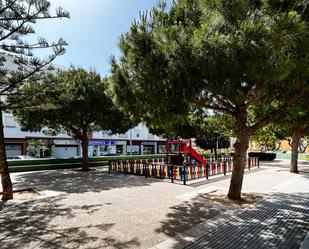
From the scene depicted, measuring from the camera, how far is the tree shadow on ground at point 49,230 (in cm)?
521

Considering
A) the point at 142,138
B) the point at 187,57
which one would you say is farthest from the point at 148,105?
the point at 142,138

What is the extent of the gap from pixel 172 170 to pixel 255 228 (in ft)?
24.4

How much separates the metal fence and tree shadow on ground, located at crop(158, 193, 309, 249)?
5215 mm

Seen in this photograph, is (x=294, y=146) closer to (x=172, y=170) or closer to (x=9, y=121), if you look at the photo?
(x=172, y=170)

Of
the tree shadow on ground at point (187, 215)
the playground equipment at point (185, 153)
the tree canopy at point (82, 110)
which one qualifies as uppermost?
the tree canopy at point (82, 110)

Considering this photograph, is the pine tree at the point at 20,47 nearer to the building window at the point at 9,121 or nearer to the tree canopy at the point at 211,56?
the tree canopy at the point at 211,56

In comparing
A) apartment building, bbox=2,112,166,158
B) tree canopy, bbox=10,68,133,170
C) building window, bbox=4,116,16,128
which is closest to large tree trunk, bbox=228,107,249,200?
tree canopy, bbox=10,68,133,170

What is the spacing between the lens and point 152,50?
267 inches

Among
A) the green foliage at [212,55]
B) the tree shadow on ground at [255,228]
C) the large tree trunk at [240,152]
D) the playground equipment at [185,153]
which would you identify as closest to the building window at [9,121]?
the playground equipment at [185,153]

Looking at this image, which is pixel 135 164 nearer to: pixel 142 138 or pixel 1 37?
pixel 1 37

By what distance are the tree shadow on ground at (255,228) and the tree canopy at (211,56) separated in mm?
3170

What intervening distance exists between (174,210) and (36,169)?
649 inches

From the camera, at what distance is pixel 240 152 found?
905 centimetres

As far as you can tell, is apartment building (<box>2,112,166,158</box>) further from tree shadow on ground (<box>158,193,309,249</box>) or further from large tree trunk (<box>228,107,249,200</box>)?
tree shadow on ground (<box>158,193,309,249</box>)
